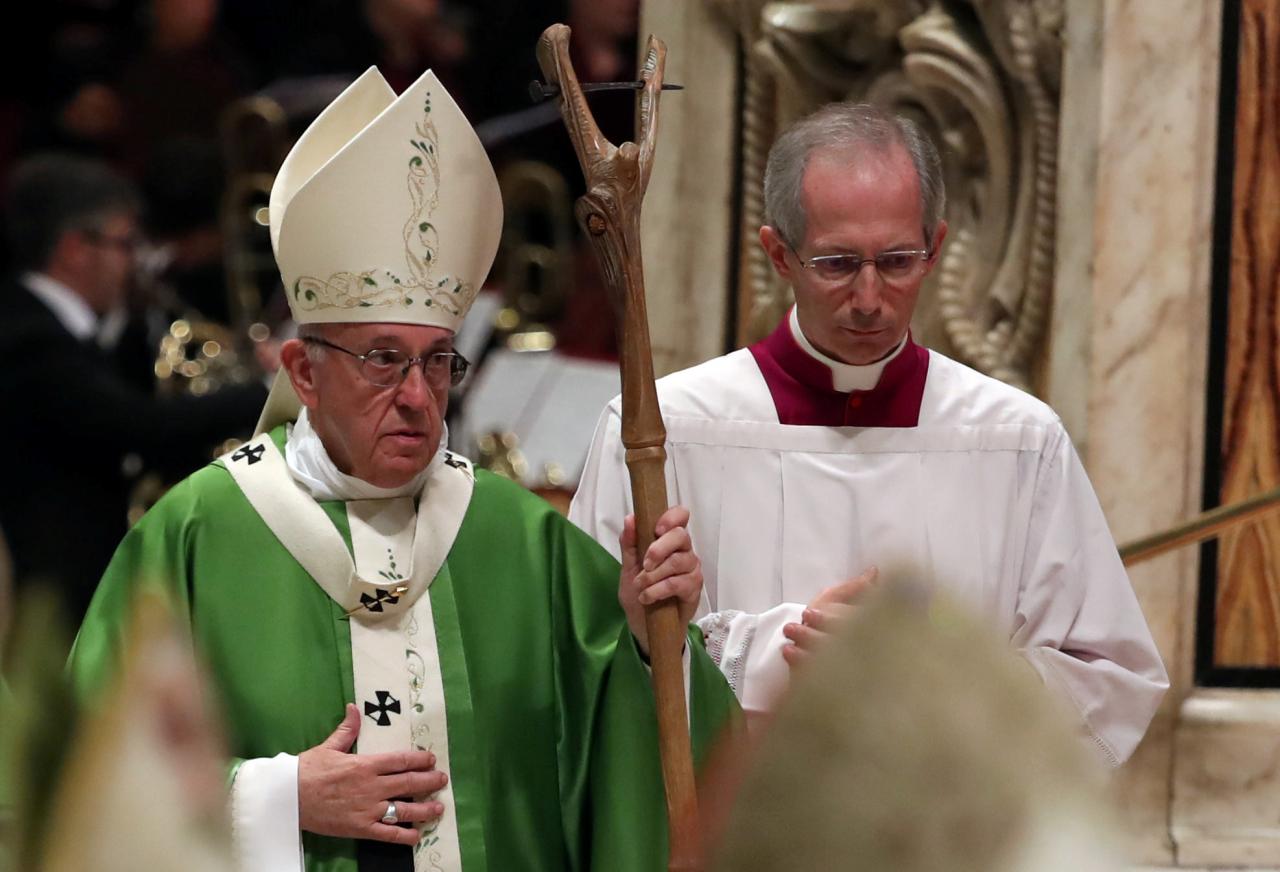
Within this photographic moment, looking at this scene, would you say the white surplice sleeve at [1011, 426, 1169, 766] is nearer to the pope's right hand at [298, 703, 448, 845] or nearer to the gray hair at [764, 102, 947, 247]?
the gray hair at [764, 102, 947, 247]

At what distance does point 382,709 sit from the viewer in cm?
297

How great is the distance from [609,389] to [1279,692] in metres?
2.68

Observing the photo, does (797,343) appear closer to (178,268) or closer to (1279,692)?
(1279,692)

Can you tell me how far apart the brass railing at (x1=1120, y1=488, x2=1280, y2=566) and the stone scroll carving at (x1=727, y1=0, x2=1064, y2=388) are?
1.93ft

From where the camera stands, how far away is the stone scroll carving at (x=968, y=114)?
4.41 metres

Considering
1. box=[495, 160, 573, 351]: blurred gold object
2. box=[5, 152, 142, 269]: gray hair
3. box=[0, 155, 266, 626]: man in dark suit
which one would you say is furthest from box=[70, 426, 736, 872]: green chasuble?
box=[495, 160, 573, 351]: blurred gold object

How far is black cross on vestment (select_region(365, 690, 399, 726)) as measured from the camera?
117 inches

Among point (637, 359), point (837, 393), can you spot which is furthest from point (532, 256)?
point (637, 359)

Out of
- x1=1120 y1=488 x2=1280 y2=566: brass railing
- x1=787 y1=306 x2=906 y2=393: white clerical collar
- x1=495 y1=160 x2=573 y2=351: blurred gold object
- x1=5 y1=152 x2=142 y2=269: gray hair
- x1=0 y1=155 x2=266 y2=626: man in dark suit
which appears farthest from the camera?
x1=495 y1=160 x2=573 y2=351: blurred gold object

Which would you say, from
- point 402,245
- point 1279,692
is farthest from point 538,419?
point 402,245

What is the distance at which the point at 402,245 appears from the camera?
10.3 feet

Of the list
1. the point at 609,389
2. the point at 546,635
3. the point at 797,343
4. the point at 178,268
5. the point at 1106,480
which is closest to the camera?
the point at 546,635

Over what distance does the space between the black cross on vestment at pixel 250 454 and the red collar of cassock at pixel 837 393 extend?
0.87m

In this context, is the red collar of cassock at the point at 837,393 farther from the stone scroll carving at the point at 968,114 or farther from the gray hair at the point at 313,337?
the stone scroll carving at the point at 968,114
